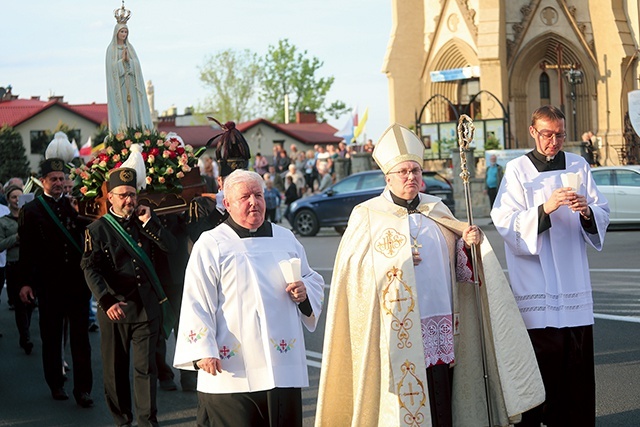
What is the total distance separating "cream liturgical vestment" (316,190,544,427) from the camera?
7219 millimetres

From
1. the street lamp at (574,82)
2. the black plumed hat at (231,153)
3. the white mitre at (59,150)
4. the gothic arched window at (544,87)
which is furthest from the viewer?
the gothic arched window at (544,87)

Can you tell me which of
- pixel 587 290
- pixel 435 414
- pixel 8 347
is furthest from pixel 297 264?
pixel 8 347

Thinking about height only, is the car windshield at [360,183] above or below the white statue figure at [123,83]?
below

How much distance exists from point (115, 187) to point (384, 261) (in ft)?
8.86

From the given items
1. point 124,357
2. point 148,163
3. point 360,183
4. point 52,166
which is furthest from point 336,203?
point 124,357

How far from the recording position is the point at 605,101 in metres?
45.4

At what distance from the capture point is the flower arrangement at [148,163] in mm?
10734

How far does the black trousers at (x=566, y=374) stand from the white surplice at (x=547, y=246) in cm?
11

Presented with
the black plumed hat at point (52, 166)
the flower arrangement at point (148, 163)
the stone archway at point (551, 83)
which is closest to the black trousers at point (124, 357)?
the flower arrangement at point (148, 163)

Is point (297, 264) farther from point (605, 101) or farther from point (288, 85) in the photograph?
point (288, 85)

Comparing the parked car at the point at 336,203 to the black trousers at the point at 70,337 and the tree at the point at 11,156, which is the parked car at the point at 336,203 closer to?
the black trousers at the point at 70,337

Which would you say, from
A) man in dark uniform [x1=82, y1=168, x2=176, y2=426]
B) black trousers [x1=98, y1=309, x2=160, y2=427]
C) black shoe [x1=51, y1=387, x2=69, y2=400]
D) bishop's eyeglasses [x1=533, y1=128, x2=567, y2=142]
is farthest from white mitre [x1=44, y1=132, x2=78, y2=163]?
bishop's eyeglasses [x1=533, y1=128, x2=567, y2=142]

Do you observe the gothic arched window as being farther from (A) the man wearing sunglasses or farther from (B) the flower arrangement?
(A) the man wearing sunglasses

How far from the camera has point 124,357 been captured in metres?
9.26
